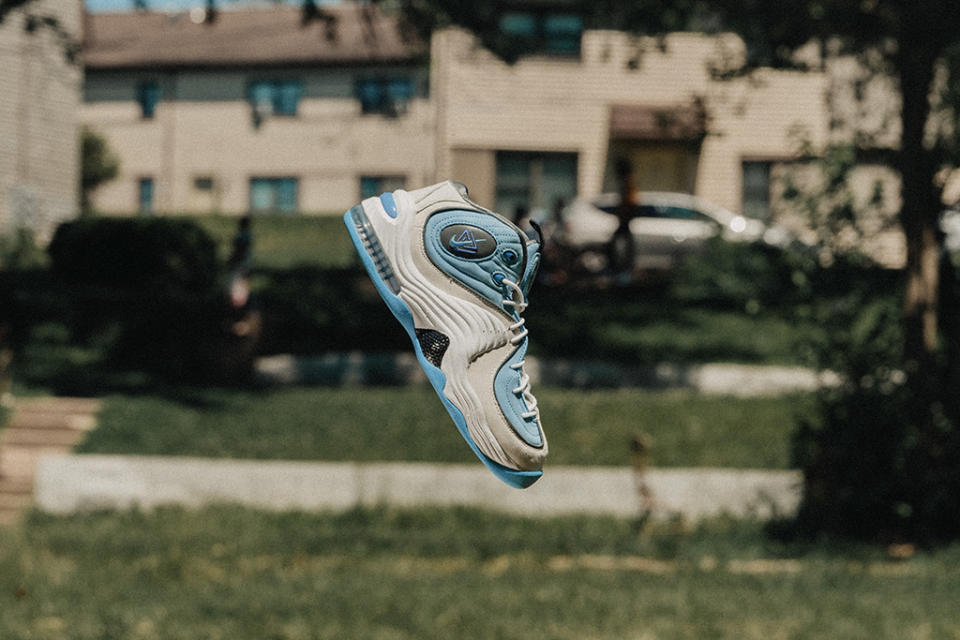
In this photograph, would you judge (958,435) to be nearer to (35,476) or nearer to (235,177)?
(35,476)

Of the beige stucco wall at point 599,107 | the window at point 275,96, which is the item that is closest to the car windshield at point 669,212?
the beige stucco wall at point 599,107

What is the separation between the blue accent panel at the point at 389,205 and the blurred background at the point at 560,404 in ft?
5.74

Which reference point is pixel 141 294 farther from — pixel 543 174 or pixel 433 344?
pixel 433 344

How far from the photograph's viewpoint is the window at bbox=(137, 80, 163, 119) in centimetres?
4178

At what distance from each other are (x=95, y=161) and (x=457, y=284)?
135 feet

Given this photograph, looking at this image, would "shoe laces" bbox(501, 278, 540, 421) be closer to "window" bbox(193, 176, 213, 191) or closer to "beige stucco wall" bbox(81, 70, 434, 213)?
"beige stucco wall" bbox(81, 70, 434, 213)

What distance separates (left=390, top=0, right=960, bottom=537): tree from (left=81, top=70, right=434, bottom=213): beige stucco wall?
79.7 ft

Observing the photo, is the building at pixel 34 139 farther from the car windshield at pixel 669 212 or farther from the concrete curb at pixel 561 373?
the car windshield at pixel 669 212

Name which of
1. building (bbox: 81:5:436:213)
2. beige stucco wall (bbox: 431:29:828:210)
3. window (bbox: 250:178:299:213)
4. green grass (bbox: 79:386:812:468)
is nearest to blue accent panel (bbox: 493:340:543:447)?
green grass (bbox: 79:386:812:468)

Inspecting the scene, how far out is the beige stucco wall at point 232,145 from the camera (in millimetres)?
37688

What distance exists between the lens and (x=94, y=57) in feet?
144

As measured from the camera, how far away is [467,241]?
7.25 feet

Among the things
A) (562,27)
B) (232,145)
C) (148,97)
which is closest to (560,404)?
(562,27)

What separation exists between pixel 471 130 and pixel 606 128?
336cm
